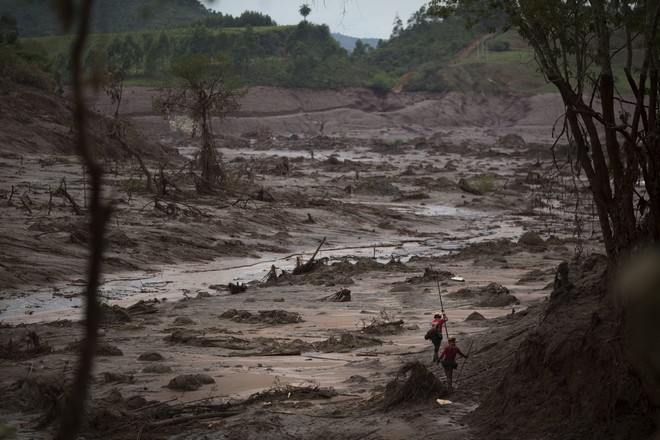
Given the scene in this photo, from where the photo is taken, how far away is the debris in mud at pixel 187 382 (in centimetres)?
787

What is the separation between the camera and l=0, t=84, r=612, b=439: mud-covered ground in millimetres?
7129

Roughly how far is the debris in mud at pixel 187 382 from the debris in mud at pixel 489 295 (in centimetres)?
599

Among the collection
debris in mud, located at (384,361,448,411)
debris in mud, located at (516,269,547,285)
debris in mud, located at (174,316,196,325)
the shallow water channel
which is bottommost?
the shallow water channel

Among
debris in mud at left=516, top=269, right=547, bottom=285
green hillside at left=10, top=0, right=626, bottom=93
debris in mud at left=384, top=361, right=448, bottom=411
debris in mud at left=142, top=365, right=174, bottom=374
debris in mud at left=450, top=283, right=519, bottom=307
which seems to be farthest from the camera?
green hillside at left=10, top=0, right=626, bottom=93

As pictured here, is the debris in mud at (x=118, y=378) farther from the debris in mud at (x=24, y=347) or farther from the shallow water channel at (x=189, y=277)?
the debris in mud at (x=24, y=347)

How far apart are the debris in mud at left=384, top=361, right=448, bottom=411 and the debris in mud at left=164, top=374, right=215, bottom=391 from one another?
186 cm

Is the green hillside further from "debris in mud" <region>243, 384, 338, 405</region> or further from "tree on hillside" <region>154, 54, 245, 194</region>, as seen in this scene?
"debris in mud" <region>243, 384, 338, 405</region>

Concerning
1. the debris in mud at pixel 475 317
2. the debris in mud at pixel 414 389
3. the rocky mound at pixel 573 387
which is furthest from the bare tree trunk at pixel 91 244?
the debris in mud at pixel 475 317

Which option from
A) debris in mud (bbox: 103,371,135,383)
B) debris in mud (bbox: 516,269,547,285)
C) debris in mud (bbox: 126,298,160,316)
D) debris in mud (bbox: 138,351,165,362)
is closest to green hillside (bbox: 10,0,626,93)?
debris in mud (bbox: 516,269,547,285)

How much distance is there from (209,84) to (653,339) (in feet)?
73.5

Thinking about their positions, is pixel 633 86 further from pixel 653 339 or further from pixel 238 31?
pixel 238 31

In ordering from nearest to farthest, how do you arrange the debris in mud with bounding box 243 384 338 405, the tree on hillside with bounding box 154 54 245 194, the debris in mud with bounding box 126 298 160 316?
the debris in mud with bounding box 243 384 338 405, the debris in mud with bounding box 126 298 160 316, the tree on hillside with bounding box 154 54 245 194

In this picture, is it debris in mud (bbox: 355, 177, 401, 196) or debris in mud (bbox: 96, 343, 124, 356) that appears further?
debris in mud (bbox: 355, 177, 401, 196)

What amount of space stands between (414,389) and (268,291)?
8.10 meters
